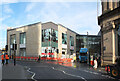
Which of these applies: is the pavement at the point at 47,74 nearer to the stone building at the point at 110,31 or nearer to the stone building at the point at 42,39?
the stone building at the point at 110,31

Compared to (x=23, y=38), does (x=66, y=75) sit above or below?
below

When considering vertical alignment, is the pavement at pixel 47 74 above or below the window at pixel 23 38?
below

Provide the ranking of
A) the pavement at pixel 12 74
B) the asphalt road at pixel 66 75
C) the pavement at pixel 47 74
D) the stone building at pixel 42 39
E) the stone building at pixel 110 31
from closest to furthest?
the pavement at pixel 12 74 < the pavement at pixel 47 74 < the asphalt road at pixel 66 75 < the stone building at pixel 110 31 < the stone building at pixel 42 39

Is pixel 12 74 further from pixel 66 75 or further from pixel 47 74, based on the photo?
pixel 66 75

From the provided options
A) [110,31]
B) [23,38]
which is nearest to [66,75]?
[110,31]

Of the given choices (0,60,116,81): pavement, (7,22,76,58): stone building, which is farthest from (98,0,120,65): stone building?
(7,22,76,58): stone building

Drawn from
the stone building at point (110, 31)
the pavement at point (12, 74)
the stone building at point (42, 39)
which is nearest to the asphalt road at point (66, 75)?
the pavement at point (12, 74)

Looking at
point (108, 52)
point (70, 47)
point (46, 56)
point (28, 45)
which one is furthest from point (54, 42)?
point (108, 52)

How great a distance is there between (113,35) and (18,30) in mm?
43731

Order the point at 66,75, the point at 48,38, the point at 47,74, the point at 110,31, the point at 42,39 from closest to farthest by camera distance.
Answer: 1. the point at 66,75
2. the point at 47,74
3. the point at 110,31
4. the point at 48,38
5. the point at 42,39

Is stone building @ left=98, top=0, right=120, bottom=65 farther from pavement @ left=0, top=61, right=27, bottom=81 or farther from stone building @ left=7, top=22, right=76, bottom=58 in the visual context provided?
stone building @ left=7, top=22, right=76, bottom=58

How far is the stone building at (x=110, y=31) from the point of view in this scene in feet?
59.5

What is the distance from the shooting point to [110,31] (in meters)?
19.0

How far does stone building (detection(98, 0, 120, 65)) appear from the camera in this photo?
18.1 meters
